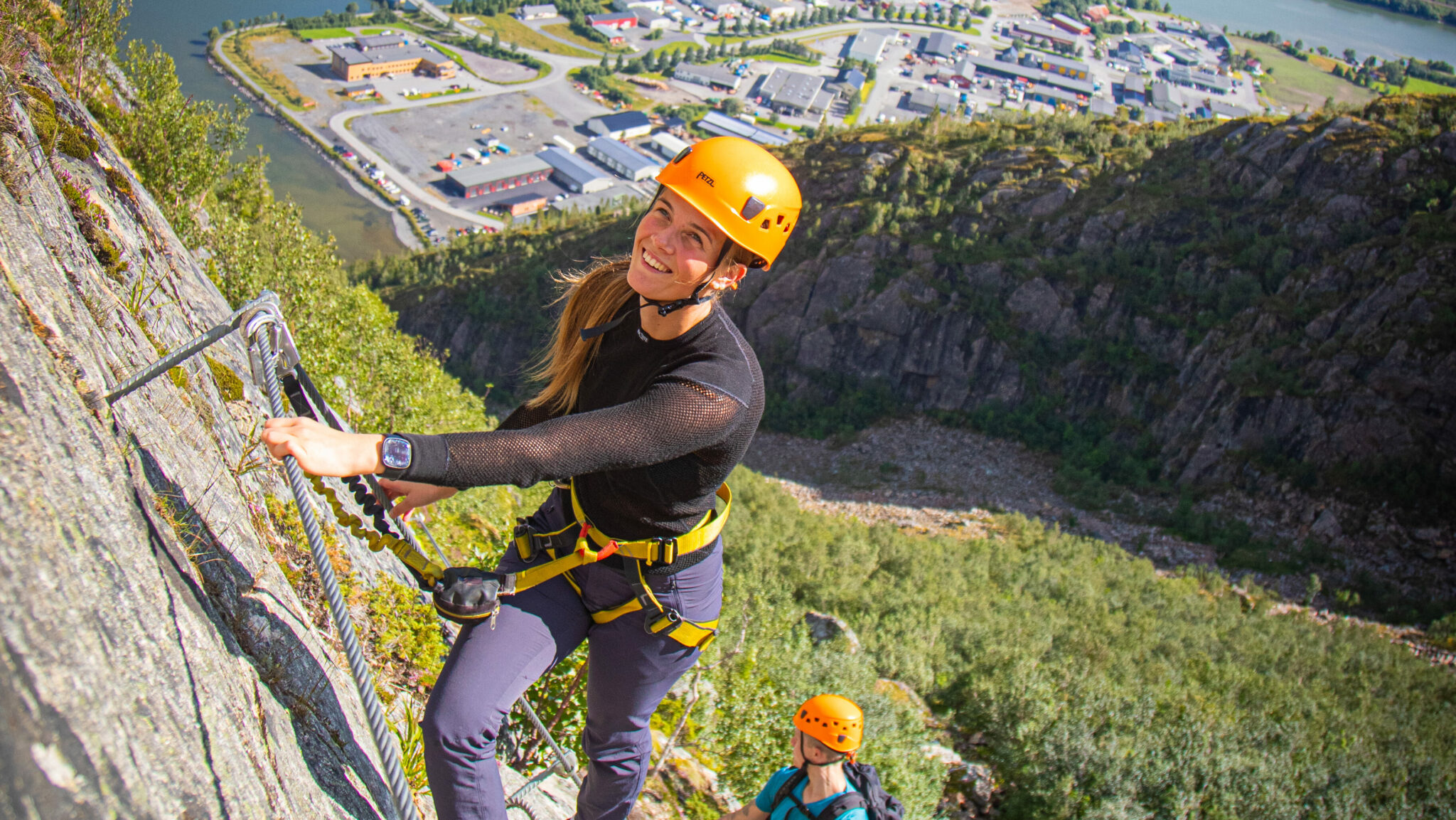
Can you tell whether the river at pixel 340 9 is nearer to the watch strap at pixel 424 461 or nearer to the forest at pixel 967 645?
the forest at pixel 967 645

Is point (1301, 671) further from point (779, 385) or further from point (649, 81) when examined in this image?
point (649, 81)

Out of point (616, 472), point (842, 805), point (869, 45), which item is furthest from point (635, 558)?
point (869, 45)

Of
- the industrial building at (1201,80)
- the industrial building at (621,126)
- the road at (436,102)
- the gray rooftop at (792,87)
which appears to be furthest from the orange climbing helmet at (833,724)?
the industrial building at (1201,80)

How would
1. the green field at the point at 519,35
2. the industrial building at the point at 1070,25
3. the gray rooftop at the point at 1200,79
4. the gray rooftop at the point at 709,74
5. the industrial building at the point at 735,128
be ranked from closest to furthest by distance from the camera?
the industrial building at the point at 735,128 → the gray rooftop at the point at 709,74 → the green field at the point at 519,35 → the gray rooftop at the point at 1200,79 → the industrial building at the point at 1070,25

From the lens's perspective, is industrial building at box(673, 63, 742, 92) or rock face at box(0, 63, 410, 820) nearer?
rock face at box(0, 63, 410, 820)

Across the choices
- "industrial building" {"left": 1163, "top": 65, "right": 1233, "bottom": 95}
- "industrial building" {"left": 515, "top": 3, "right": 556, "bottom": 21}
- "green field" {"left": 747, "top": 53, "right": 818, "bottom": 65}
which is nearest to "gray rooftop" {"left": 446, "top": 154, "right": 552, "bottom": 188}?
"green field" {"left": 747, "top": 53, "right": 818, "bottom": 65}

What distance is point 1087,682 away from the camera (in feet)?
42.1

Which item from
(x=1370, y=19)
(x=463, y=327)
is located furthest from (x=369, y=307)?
(x=1370, y=19)

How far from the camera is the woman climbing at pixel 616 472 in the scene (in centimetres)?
274

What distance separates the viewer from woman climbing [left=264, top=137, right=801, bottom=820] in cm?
274

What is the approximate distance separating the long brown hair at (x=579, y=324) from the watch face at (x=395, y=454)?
1.19 metres

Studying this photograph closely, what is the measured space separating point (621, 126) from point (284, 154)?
33.1 m

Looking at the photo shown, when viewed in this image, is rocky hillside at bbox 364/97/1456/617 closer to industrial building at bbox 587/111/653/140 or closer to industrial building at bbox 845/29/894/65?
industrial building at bbox 587/111/653/140

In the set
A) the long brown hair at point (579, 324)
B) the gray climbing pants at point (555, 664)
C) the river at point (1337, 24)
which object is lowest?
the river at point (1337, 24)
